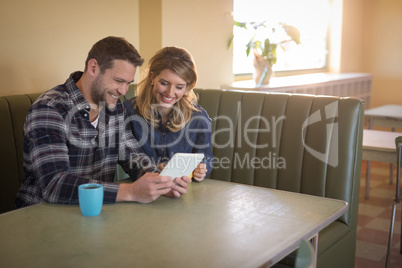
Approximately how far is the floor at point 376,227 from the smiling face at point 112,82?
6.36 ft

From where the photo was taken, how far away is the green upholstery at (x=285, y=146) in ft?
8.10

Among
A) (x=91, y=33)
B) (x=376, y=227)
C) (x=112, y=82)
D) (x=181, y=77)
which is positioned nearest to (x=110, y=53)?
(x=112, y=82)

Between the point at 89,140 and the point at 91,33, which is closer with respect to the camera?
the point at 89,140

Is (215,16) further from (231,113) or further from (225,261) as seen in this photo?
(225,261)

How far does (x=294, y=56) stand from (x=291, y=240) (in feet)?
16.6

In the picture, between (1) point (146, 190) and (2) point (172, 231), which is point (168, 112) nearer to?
(1) point (146, 190)

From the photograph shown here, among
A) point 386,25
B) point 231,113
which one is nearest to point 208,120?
point 231,113

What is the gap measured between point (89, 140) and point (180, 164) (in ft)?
1.72

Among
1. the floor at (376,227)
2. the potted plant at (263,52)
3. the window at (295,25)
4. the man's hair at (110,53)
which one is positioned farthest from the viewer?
the window at (295,25)

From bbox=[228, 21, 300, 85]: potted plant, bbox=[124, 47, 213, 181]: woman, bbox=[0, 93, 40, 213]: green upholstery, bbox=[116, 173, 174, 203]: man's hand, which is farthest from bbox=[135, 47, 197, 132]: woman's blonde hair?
bbox=[228, 21, 300, 85]: potted plant

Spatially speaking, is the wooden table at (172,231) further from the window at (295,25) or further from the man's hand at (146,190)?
the window at (295,25)

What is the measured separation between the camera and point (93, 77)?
2.08 m

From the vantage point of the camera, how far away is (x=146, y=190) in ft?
5.76

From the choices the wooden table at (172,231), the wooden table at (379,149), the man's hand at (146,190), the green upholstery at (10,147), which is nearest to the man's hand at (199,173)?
the wooden table at (172,231)
